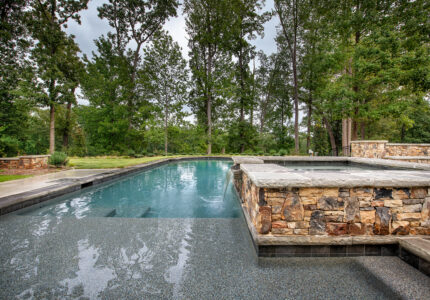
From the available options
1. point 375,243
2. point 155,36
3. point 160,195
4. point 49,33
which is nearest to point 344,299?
point 375,243

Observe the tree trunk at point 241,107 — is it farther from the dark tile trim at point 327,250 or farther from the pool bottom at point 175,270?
the dark tile trim at point 327,250

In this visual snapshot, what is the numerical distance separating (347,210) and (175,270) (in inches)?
69.4

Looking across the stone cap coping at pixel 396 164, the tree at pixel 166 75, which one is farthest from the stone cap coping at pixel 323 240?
the tree at pixel 166 75

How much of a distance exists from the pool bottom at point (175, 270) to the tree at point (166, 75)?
13130 mm

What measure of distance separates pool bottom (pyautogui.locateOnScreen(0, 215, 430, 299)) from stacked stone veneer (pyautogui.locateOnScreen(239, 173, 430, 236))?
0.97 ft

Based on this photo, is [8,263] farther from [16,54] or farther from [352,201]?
[16,54]

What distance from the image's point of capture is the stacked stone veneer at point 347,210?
179 centimetres

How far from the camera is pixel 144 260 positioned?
5.86ft

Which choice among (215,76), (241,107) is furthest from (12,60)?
(241,107)

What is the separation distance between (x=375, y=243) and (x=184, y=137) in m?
18.7

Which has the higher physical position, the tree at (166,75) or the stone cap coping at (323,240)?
the tree at (166,75)

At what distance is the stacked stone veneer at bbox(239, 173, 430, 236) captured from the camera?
5.89 ft

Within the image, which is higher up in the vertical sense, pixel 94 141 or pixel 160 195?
pixel 94 141

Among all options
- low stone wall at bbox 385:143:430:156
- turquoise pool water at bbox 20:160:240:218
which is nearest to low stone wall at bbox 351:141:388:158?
Answer: low stone wall at bbox 385:143:430:156
